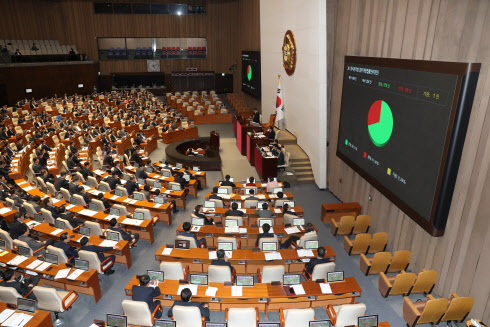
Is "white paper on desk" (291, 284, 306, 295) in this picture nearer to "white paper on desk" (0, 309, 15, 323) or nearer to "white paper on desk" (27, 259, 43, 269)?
"white paper on desk" (0, 309, 15, 323)

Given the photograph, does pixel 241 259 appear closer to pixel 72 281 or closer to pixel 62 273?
pixel 72 281

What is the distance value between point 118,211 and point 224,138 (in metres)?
12.1

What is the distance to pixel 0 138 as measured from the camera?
18484mm

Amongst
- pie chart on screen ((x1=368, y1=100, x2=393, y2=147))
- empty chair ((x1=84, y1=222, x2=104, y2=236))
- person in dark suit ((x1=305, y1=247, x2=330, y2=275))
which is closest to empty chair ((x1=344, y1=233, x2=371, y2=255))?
person in dark suit ((x1=305, y1=247, x2=330, y2=275))

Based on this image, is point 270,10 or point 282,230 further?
point 270,10

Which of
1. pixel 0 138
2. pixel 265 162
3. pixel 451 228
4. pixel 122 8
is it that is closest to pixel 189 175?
pixel 265 162

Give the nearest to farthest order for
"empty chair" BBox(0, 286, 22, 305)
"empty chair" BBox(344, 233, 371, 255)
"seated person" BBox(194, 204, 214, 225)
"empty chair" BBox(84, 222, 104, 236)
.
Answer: "empty chair" BBox(0, 286, 22, 305)
"empty chair" BBox(344, 233, 371, 255)
"empty chair" BBox(84, 222, 104, 236)
"seated person" BBox(194, 204, 214, 225)

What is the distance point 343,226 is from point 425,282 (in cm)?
320

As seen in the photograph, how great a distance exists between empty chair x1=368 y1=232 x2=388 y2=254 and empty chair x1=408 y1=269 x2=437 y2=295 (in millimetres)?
1764

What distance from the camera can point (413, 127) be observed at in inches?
322

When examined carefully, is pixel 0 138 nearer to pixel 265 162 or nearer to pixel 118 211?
pixel 118 211

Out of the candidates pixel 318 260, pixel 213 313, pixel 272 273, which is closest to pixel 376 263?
pixel 318 260

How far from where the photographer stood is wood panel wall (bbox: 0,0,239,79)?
106ft

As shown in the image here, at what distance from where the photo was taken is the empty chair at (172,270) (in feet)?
25.5
